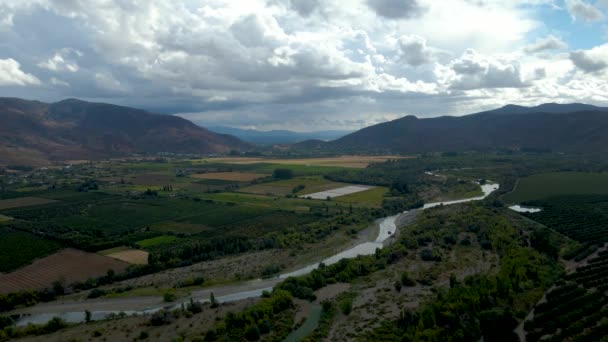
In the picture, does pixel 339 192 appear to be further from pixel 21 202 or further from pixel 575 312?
pixel 575 312

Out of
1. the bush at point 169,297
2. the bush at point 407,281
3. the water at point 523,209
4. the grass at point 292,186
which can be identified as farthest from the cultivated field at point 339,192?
the bush at point 169,297

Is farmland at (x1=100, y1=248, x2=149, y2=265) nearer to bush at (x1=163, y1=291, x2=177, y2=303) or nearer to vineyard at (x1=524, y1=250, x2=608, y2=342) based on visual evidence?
bush at (x1=163, y1=291, x2=177, y2=303)

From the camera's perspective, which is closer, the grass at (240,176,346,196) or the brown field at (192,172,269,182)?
the grass at (240,176,346,196)

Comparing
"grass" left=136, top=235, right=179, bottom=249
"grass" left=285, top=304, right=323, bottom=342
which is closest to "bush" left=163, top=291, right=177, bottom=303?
"grass" left=285, top=304, right=323, bottom=342

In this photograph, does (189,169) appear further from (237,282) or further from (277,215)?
(237,282)

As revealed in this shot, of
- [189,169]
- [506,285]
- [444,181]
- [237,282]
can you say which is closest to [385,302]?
[506,285]

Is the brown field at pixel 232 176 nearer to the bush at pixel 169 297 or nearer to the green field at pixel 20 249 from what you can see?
the green field at pixel 20 249
